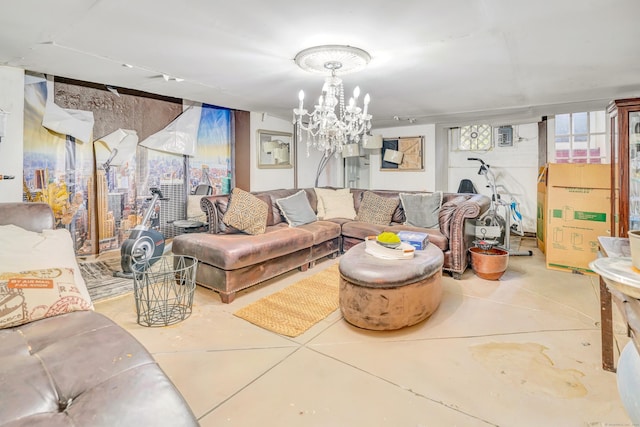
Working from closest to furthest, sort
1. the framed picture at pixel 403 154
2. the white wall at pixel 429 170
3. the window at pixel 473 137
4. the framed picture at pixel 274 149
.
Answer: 1. the framed picture at pixel 274 149
2. the white wall at pixel 429 170
3. the window at pixel 473 137
4. the framed picture at pixel 403 154

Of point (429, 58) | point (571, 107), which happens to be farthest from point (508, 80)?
point (571, 107)

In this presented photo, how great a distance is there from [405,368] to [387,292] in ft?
1.69

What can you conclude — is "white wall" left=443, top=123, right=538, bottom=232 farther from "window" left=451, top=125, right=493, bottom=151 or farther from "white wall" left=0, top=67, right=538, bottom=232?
"window" left=451, top=125, right=493, bottom=151

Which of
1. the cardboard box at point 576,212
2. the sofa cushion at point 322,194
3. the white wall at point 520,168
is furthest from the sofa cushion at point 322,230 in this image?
the white wall at point 520,168

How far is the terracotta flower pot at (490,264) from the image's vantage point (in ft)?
11.5

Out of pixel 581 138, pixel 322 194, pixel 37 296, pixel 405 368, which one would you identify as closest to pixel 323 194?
pixel 322 194

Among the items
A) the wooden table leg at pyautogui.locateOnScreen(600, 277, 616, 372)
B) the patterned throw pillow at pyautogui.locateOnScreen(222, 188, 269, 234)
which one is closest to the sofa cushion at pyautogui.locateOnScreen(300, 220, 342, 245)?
the patterned throw pillow at pyautogui.locateOnScreen(222, 188, 269, 234)

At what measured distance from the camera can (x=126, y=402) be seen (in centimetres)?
100

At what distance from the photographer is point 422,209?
14.3 ft

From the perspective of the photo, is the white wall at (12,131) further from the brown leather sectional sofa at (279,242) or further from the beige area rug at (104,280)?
the brown leather sectional sofa at (279,242)

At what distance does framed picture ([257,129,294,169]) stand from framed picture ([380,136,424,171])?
190cm

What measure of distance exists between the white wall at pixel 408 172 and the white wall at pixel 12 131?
17.5 feet

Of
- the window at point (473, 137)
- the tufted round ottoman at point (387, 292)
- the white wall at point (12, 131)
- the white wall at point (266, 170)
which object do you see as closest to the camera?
the tufted round ottoman at point (387, 292)

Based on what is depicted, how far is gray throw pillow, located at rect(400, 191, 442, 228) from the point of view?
14.0ft
